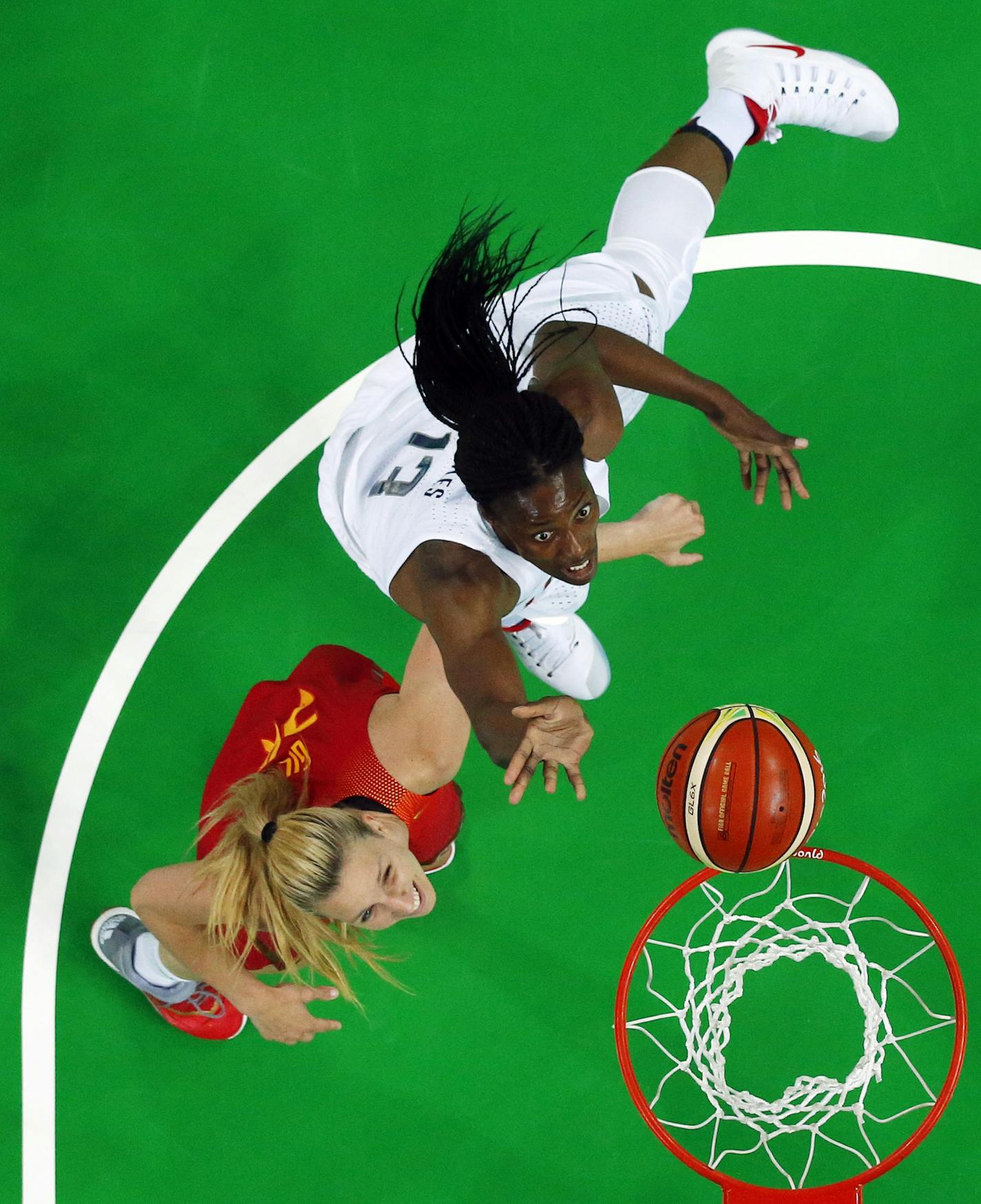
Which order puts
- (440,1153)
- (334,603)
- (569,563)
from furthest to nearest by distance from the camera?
1. (334,603)
2. (440,1153)
3. (569,563)

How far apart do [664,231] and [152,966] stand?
306 centimetres

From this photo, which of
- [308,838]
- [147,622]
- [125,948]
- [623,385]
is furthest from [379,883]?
[147,622]

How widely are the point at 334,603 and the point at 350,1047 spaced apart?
1.63m

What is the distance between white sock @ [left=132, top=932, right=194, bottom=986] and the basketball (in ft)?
6.41

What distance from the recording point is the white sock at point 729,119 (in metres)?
4.21

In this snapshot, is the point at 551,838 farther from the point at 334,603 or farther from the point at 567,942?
the point at 334,603

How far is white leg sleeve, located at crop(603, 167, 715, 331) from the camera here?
4.02 m

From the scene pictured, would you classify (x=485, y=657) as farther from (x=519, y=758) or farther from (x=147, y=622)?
(x=147, y=622)

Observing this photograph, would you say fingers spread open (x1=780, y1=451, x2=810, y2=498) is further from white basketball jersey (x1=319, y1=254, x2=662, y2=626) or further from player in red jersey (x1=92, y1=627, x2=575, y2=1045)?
player in red jersey (x1=92, y1=627, x2=575, y2=1045)

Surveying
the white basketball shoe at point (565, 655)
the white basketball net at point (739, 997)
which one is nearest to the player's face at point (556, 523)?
the white basketball shoe at point (565, 655)

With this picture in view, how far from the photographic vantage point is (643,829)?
4.47 metres

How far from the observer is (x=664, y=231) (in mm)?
4051

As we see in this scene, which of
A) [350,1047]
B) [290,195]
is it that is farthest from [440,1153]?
[290,195]

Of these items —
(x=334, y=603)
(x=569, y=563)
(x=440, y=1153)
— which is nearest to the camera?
(x=569, y=563)
